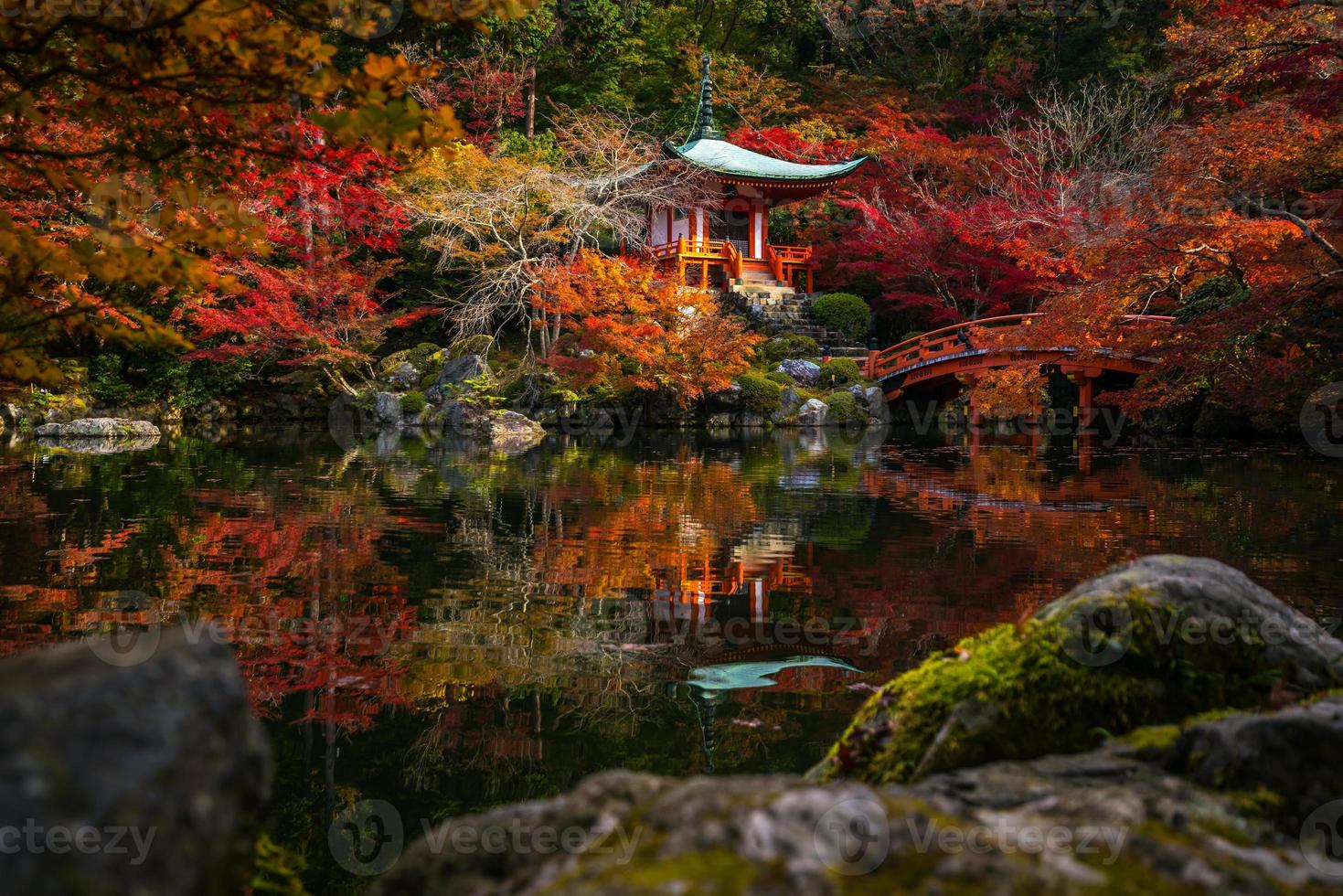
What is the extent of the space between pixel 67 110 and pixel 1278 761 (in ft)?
14.3

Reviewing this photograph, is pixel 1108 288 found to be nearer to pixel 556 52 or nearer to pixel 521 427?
pixel 521 427

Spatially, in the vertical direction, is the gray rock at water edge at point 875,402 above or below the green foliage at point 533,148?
below

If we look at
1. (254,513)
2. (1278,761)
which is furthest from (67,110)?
(254,513)

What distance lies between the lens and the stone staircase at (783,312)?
27344 mm

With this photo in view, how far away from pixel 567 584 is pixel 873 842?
5.07 meters

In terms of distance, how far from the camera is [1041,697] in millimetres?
2182

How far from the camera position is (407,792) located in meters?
3.24

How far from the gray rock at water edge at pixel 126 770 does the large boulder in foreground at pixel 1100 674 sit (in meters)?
1.45

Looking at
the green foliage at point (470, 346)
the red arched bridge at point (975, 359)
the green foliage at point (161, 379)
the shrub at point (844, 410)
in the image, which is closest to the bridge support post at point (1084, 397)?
the red arched bridge at point (975, 359)

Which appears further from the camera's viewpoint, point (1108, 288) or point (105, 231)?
point (1108, 288)

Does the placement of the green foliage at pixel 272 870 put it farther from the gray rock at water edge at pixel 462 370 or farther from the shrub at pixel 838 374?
the shrub at pixel 838 374

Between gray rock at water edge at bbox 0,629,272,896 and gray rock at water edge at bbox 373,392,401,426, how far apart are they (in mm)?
23425

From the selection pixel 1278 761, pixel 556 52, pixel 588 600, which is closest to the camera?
pixel 1278 761

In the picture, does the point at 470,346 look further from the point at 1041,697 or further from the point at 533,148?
the point at 1041,697
